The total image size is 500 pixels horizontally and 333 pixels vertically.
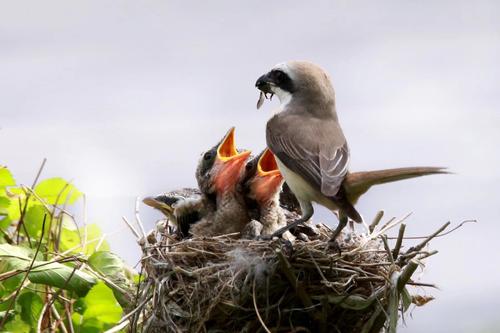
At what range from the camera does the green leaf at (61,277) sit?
501cm

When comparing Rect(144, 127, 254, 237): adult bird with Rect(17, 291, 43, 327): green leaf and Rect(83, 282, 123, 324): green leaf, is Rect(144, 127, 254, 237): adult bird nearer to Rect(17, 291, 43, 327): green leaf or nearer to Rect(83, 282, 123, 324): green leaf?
Rect(83, 282, 123, 324): green leaf

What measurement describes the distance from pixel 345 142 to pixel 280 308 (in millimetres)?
854

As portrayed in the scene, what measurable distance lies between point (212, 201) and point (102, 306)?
922mm

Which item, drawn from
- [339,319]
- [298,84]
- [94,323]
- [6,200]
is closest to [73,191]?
[6,200]

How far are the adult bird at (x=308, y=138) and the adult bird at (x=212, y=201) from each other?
0.45 metres

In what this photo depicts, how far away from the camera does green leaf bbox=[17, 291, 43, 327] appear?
5.32m

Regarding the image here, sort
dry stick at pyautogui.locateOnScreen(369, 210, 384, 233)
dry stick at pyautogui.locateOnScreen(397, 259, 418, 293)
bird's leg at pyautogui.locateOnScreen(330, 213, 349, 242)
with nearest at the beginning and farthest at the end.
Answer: dry stick at pyautogui.locateOnScreen(397, 259, 418, 293) < bird's leg at pyautogui.locateOnScreen(330, 213, 349, 242) < dry stick at pyautogui.locateOnScreen(369, 210, 384, 233)

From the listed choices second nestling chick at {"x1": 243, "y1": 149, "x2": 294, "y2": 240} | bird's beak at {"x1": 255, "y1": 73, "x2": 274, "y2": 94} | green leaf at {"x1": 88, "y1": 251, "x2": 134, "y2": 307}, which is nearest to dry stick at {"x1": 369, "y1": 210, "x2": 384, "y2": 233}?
second nestling chick at {"x1": 243, "y1": 149, "x2": 294, "y2": 240}

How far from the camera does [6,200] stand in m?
5.61

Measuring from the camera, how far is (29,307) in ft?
17.5

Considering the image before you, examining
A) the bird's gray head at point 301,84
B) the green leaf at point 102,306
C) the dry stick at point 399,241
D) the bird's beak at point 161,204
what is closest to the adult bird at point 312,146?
the bird's gray head at point 301,84

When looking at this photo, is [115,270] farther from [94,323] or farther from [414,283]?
[414,283]

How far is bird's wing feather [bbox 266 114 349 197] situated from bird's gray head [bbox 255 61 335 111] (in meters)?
0.18

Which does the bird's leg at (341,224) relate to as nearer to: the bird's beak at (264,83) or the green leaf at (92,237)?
the bird's beak at (264,83)
